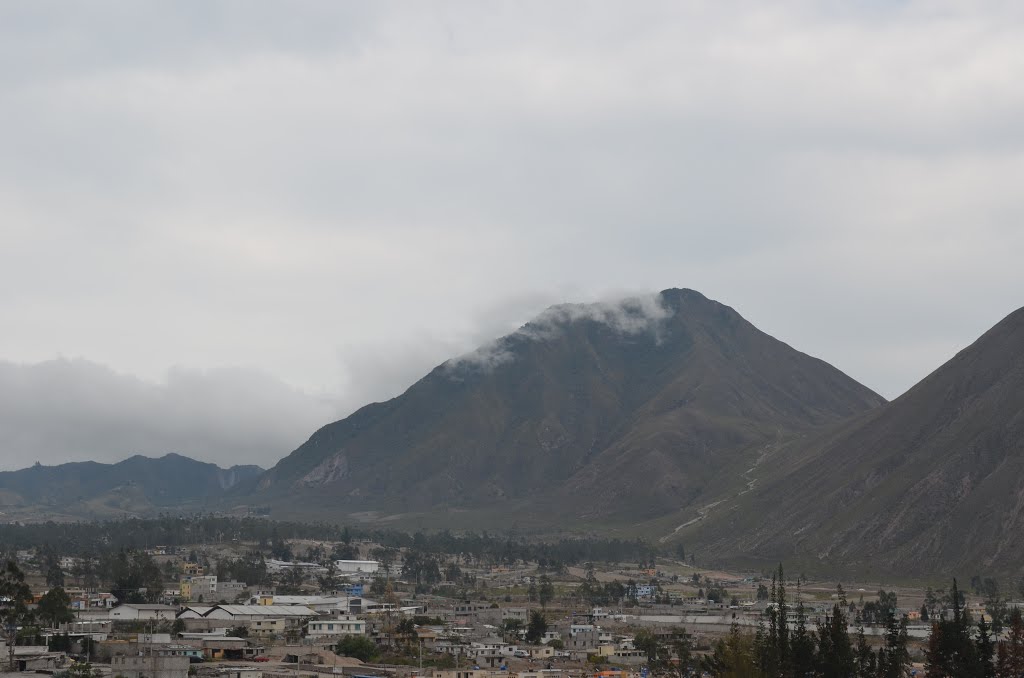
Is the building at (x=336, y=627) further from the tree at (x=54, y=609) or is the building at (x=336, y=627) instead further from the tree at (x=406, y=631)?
the tree at (x=54, y=609)

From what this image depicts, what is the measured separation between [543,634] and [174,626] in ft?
137

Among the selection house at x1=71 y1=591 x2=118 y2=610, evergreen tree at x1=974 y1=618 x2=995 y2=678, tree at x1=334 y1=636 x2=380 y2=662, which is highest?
house at x1=71 y1=591 x2=118 y2=610

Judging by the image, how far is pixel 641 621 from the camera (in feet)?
600

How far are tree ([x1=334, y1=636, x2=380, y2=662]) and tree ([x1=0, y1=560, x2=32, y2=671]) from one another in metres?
30.7

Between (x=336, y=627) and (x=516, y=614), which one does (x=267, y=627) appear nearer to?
(x=336, y=627)

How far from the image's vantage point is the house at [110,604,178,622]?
154 metres

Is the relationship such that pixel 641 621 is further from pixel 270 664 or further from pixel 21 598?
pixel 21 598

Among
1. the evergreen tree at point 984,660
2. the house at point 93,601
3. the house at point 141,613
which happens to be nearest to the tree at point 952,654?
the evergreen tree at point 984,660

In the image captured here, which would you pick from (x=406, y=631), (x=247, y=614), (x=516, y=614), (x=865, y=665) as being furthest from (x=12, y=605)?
(x=865, y=665)

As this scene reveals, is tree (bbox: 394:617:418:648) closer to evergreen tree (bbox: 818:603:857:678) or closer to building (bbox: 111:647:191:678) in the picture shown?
building (bbox: 111:647:191:678)

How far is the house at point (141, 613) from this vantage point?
504 feet

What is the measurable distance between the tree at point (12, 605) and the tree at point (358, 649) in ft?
101

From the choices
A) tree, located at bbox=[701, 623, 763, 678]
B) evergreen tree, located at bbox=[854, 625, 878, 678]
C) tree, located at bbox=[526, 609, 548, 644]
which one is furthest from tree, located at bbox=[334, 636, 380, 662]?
evergreen tree, located at bbox=[854, 625, 878, 678]

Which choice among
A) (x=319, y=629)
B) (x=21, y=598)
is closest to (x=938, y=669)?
(x=319, y=629)
